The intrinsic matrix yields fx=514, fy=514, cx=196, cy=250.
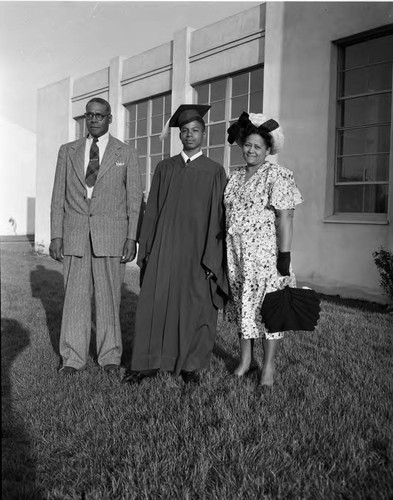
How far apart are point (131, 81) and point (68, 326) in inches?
504

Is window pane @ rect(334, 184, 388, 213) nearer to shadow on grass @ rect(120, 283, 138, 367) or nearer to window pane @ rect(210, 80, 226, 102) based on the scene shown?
shadow on grass @ rect(120, 283, 138, 367)

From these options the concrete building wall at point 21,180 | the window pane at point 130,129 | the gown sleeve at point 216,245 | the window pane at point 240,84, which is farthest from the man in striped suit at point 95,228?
the concrete building wall at point 21,180

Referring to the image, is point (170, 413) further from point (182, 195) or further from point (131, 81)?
point (131, 81)

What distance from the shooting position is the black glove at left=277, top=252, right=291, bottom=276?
391 cm

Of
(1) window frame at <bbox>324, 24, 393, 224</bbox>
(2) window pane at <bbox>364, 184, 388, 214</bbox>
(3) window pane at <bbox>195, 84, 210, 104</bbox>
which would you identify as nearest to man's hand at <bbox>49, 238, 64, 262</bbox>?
(1) window frame at <bbox>324, 24, 393, 224</bbox>

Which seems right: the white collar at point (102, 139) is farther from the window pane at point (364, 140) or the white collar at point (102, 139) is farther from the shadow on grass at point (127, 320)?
the window pane at point (364, 140)

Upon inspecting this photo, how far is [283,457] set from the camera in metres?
2.72

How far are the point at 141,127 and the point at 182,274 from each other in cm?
1256

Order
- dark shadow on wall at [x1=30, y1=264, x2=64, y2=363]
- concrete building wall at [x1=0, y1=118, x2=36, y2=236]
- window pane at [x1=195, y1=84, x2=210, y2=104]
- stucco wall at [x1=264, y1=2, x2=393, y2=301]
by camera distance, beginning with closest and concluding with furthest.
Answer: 1. dark shadow on wall at [x1=30, y1=264, x2=64, y2=363]
2. stucco wall at [x1=264, y1=2, x2=393, y2=301]
3. window pane at [x1=195, y1=84, x2=210, y2=104]
4. concrete building wall at [x1=0, y1=118, x2=36, y2=236]

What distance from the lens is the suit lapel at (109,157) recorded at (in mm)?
4444

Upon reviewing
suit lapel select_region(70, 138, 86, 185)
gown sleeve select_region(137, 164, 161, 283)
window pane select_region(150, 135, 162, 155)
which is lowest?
gown sleeve select_region(137, 164, 161, 283)

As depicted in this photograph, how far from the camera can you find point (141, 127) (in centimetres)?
1603

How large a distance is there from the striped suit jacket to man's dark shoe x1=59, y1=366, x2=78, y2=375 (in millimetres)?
968

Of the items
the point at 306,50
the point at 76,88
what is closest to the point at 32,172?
the point at 76,88
